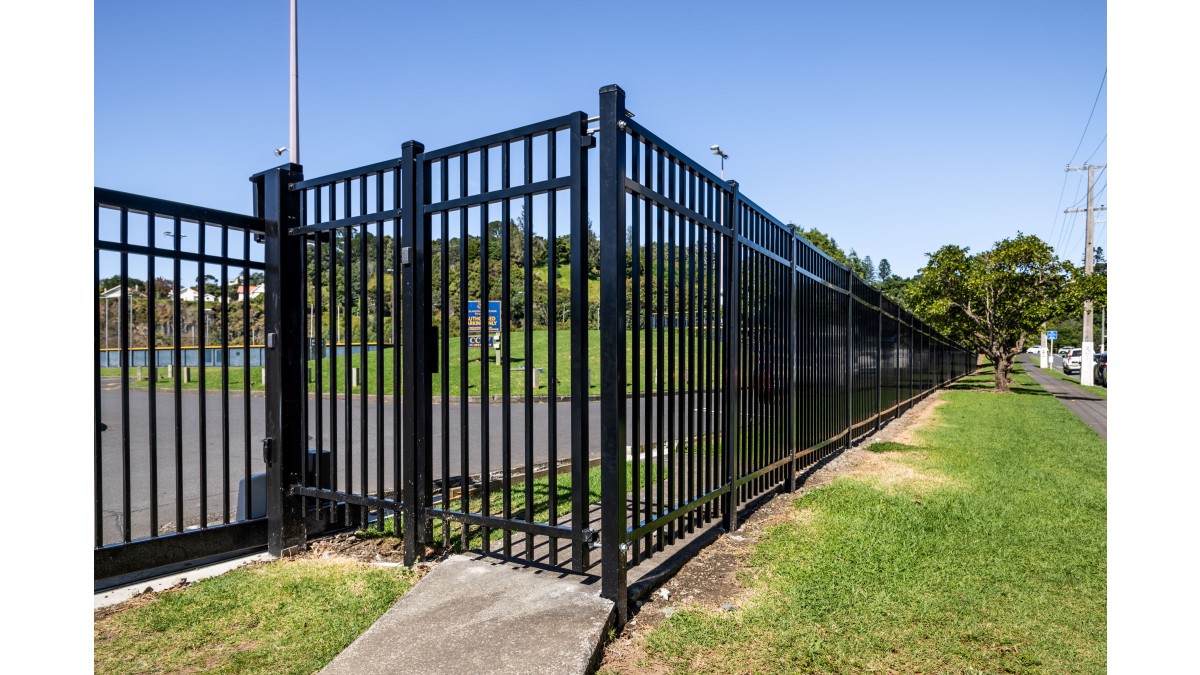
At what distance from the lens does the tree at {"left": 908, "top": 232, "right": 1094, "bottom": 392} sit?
2216cm

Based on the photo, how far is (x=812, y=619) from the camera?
3625mm

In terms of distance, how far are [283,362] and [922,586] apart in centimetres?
453

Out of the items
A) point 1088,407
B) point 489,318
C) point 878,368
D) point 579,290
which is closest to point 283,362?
point 489,318

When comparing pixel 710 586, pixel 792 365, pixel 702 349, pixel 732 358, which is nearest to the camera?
pixel 710 586

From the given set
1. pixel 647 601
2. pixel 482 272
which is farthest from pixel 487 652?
pixel 482 272

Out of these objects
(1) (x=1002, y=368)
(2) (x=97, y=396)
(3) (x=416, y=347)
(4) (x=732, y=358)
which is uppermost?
(3) (x=416, y=347)

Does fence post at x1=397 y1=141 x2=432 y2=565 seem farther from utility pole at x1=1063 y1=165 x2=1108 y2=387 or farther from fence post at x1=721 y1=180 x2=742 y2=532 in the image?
utility pole at x1=1063 y1=165 x2=1108 y2=387

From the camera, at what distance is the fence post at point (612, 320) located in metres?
3.63

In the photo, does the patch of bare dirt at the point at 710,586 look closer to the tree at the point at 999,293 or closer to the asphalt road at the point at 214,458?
the asphalt road at the point at 214,458

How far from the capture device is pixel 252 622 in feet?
12.3

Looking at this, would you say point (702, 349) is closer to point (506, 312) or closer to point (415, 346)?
point (506, 312)

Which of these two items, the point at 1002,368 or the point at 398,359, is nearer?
the point at 398,359
